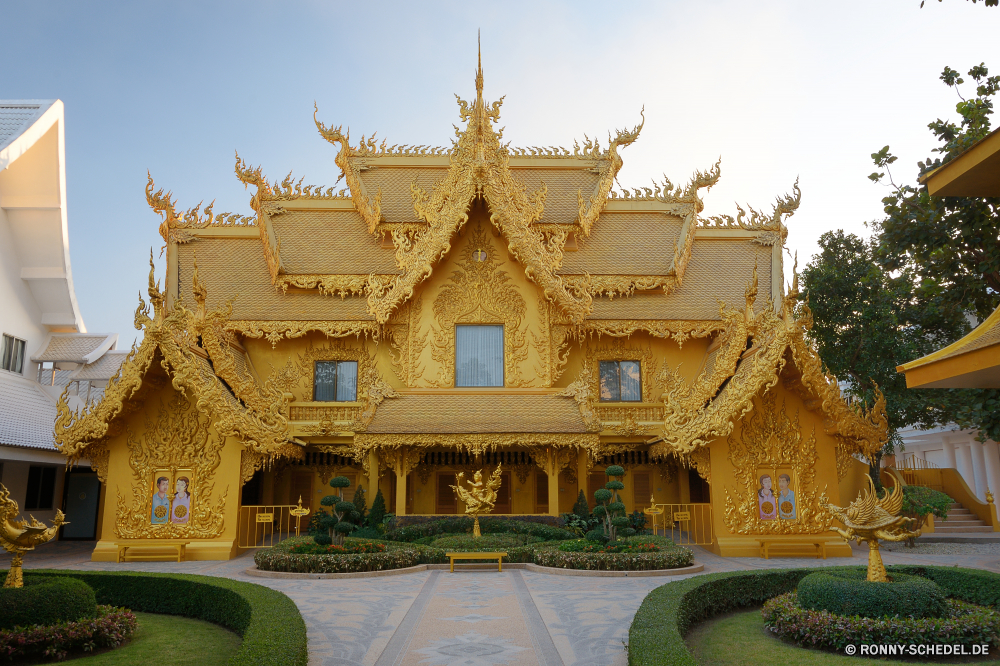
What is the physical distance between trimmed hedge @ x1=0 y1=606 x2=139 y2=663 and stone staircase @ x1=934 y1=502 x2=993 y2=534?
17789 mm

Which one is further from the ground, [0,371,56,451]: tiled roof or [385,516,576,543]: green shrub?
[0,371,56,451]: tiled roof

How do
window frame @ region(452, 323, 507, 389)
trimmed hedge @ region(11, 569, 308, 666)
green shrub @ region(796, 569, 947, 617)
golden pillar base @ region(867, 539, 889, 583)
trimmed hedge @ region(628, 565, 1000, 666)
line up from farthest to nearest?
window frame @ region(452, 323, 507, 389), golden pillar base @ region(867, 539, 889, 583), green shrub @ region(796, 569, 947, 617), trimmed hedge @ region(628, 565, 1000, 666), trimmed hedge @ region(11, 569, 308, 666)

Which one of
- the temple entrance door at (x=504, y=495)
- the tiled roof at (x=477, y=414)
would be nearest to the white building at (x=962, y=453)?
the tiled roof at (x=477, y=414)

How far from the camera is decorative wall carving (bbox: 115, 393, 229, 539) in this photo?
13.7 m

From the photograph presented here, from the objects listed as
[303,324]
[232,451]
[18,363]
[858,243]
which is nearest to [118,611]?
[232,451]

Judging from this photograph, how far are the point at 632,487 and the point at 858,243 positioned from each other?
1038 cm

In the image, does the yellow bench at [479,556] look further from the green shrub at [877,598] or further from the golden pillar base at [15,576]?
the golden pillar base at [15,576]

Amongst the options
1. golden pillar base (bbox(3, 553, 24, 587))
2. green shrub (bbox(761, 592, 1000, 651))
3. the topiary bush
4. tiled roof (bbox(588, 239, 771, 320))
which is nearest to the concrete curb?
the topiary bush

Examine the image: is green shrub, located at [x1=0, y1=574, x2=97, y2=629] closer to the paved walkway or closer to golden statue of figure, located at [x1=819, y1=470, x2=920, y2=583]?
the paved walkway

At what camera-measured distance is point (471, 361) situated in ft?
55.5

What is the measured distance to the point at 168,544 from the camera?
44.7 ft

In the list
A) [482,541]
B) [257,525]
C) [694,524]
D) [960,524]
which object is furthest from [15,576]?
[960,524]

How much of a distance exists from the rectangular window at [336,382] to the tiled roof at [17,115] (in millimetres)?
9001

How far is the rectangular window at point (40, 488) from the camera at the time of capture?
16922 mm
